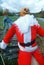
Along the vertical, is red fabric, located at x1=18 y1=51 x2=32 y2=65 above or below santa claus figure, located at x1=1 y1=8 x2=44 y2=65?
below

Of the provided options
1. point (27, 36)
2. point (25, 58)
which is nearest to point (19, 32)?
point (27, 36)

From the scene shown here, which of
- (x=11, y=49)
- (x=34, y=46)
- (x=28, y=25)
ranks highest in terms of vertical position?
(x=28, y=25)

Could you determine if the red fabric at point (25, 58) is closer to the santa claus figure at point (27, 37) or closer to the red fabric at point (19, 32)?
the santa claus figure at point (27, 37)

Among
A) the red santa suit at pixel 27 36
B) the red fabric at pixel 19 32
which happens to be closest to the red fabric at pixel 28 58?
the red santa suit at pixel 27 36

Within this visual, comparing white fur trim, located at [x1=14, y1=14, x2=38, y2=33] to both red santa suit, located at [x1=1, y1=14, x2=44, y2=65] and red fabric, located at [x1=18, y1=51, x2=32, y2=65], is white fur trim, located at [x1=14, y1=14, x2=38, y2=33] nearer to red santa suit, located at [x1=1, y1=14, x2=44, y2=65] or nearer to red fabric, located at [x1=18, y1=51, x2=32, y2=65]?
red santa suit, located at [x1=1, y1=14, x2=44, y2=65]

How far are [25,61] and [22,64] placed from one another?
0.14 feet

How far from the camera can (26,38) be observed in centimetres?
279

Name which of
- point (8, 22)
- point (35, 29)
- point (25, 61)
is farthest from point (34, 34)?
point (8, 22)

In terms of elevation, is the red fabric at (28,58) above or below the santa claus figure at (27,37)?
below

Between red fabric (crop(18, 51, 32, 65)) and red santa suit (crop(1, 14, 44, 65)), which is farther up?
red santa suit (crop(1, 14, 44, 65))

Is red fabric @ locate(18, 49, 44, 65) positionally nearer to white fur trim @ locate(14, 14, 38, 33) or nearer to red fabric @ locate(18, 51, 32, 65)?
red fabric @ locate(18, 51, 32, 65)

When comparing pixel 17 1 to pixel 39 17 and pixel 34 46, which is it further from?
pixel 34 46

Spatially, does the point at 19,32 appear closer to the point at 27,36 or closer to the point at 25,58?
the point at 27,36

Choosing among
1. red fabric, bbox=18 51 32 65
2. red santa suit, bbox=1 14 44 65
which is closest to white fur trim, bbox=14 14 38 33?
red santa suit, bbox=1 14 44 65
